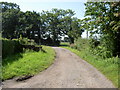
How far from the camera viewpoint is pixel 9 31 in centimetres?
5125

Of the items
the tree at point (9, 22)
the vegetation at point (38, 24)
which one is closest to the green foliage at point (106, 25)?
the vegetation at point (38, 24)

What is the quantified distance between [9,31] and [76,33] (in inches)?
870

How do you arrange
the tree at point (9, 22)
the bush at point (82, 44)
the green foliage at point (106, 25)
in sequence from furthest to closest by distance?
the tree at point (9, 22) < the bush at point (82, 44) < the green foliage at point (106, 25)

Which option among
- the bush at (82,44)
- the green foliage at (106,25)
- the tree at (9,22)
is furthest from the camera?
the tree at (9,22)

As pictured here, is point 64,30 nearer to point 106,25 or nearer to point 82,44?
point 82,44

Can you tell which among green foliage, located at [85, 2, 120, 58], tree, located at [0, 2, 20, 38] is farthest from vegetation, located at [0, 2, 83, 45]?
green foliage, located at [85, 2, 120, 58]

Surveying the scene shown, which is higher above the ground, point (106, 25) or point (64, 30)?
point (64, 30)

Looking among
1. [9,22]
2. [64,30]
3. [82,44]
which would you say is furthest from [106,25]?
[64,30]

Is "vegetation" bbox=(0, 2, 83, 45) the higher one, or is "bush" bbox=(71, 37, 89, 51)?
"vegetation" bbox=(0, 2, 83, 45)

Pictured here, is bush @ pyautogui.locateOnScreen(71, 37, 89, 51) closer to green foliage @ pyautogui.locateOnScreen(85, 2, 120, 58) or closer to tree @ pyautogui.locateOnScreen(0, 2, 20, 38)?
green foliage @ pyautogui.locateOnScreen(85, 2, 120, 58)

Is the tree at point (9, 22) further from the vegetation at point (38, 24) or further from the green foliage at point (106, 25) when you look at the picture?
the green foliage at point (106, 25)

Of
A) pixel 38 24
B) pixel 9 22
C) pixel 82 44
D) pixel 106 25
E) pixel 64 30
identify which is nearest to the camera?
pixel 106 25

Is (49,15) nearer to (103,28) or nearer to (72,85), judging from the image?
(103,28)

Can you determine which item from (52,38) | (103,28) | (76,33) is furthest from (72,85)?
(52,38)
